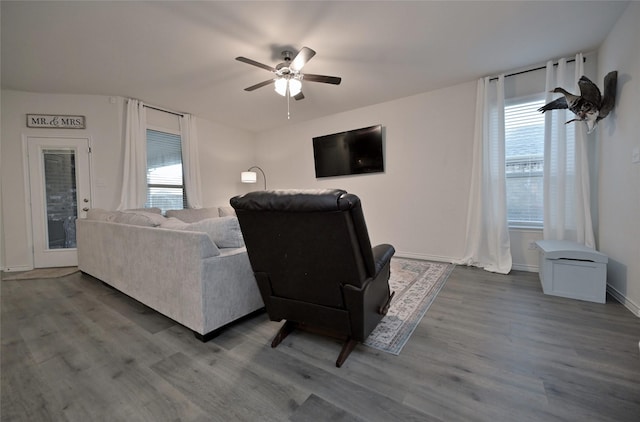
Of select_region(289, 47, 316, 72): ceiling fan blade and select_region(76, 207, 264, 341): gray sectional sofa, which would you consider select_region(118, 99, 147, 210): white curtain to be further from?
select_region(289, 47, 316, 72): ceiling fan blade

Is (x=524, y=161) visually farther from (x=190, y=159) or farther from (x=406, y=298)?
(x=190, y=159)

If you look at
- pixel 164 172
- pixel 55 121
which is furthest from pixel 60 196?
pixel 164 172

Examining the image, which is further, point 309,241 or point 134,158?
point 134,158

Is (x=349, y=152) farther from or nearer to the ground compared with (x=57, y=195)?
farther from the ground

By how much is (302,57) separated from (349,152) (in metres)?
2.35

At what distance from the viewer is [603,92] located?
241cm

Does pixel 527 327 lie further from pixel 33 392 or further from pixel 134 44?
pixel 134 44

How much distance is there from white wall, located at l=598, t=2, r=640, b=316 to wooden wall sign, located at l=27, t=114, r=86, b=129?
645 cm

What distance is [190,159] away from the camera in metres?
4.66

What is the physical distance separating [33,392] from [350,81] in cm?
394

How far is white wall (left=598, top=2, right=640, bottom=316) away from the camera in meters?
2.01

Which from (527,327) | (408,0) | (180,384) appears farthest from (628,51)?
(180,384)

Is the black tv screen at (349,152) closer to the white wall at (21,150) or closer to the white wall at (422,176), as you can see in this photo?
the white wall at (422,176)

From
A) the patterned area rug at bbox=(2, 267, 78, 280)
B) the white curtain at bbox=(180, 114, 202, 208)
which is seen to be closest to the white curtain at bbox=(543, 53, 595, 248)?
the white curtain at bbox=(180, 114, 202, 208)
